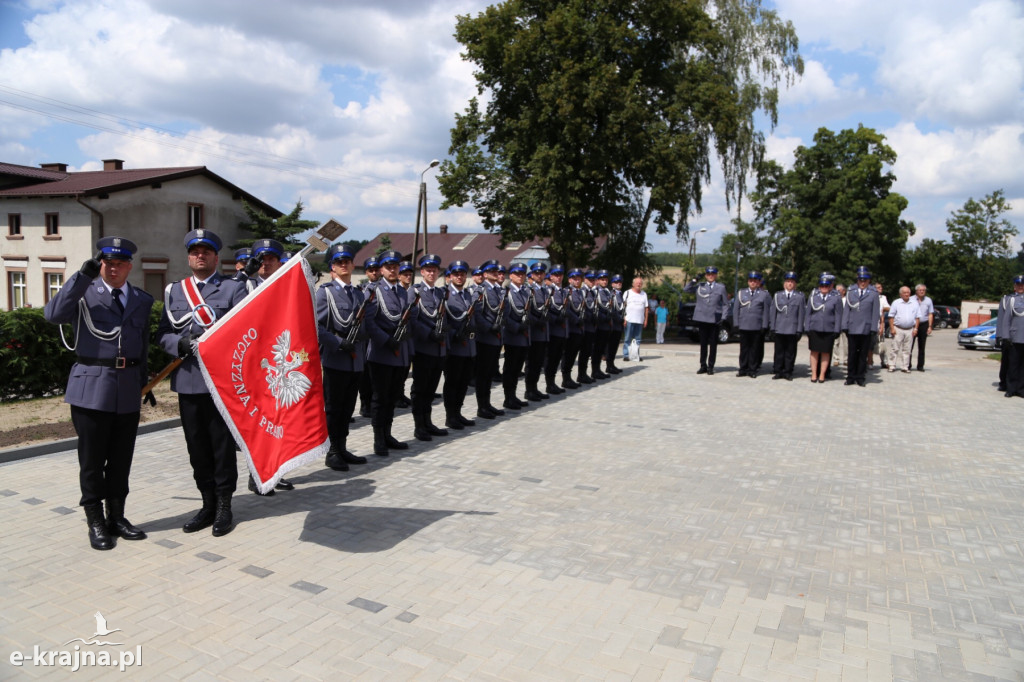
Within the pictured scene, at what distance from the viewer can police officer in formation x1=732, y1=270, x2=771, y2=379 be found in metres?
14.4

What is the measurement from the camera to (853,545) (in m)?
5.26

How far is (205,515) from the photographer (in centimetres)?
532

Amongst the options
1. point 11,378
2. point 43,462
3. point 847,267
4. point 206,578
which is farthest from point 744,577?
point 847,267

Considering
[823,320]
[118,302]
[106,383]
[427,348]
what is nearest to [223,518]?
[106,383]

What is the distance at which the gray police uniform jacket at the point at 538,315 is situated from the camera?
35.9ft

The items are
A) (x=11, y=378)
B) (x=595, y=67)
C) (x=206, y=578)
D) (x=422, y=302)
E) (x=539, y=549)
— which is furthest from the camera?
(x=595, y=67)

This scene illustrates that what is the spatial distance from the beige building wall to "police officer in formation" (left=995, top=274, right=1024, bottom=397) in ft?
97.2

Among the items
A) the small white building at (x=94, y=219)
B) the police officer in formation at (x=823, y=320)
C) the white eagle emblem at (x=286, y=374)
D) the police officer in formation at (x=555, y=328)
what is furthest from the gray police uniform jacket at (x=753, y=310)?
the small white building at (x=94, y=219)

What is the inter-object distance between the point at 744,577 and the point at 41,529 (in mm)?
4768

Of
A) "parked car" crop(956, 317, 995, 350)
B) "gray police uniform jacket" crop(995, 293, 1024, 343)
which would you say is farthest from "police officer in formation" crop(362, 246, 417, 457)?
"parked car" crop(956, 317, 995, 350)

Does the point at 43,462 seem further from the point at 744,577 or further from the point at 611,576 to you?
the point at 744,577

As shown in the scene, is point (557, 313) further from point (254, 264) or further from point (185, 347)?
point (185, 347)

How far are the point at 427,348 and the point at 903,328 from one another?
39.1 ft

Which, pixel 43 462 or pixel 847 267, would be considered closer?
pixel 43 462
